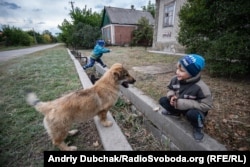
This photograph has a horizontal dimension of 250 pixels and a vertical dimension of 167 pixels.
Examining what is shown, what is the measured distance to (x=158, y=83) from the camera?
4340 mm

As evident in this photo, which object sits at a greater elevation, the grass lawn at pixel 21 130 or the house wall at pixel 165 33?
the house wall at pixel 165 33

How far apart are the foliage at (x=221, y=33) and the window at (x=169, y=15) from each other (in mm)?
7622

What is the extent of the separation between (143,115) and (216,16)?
12.2 feet

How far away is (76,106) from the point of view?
2.20 metres

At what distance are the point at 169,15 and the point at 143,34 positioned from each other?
39.2 ft

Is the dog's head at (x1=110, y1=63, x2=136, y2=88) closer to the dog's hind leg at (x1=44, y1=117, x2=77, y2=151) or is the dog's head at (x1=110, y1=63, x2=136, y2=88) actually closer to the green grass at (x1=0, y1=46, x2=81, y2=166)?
the dog's hind leg at (x1=44, y1=117, x2=77, y2=151)

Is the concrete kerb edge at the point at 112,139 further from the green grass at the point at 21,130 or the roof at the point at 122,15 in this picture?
the roof at the point at 122,15

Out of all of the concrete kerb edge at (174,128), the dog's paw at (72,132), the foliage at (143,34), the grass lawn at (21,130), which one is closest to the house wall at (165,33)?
the concrete kerb edge at (174,128)

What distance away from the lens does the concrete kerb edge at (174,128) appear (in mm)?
1799

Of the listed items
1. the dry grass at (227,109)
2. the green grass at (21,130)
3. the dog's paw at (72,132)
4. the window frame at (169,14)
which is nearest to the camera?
the dry grass at (227,109)

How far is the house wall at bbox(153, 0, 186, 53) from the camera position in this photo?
11609 mm

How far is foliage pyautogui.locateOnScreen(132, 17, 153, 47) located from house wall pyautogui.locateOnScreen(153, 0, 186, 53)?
9.62m

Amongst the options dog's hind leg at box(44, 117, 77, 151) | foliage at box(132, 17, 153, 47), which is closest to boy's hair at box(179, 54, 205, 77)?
dog's hind leg at box(44, 117, 77, 151)

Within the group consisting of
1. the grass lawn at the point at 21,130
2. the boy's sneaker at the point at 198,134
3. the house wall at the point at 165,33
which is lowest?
the grass lawn at the point at 21,130
